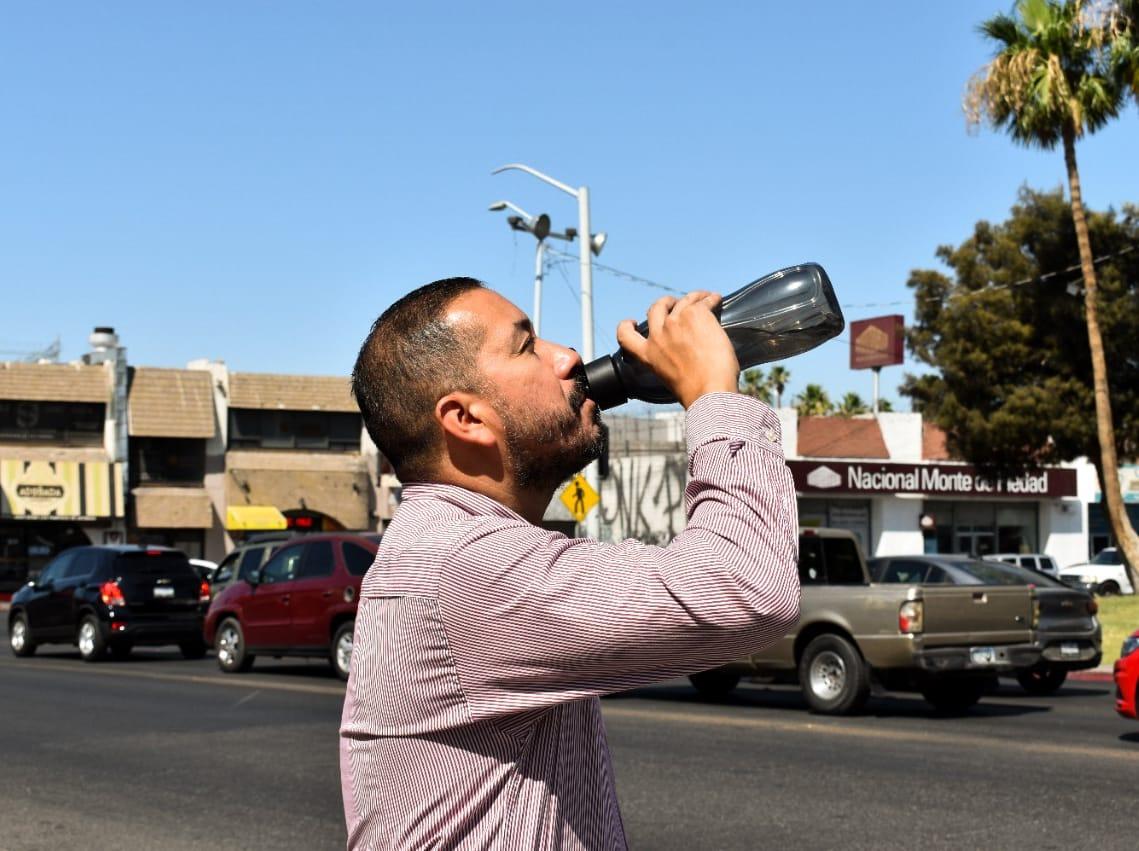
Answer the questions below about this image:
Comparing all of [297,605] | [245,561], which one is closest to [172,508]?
[245,561]

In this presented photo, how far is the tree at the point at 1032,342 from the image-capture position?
35.2 metres

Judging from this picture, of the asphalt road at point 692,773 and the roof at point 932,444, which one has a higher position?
the roof at point 932,444

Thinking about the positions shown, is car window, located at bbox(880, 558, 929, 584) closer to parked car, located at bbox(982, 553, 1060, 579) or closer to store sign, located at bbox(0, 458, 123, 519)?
parked car, located at bbox(982, 553, 1060, 579)

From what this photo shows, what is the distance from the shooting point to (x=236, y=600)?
69.7 feet

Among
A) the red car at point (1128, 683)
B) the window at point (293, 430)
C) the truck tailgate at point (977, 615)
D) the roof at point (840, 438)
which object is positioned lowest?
the red car at point (1128, 683)

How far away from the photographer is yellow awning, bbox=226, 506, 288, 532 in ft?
170

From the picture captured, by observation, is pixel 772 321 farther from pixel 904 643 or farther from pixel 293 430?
pixel 293 430

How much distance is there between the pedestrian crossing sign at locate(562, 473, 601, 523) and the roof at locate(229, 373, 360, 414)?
25.7 metres

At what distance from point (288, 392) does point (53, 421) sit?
24.8 feet

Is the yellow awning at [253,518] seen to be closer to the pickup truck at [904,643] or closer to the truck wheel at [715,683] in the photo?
the truck wheel at [715,683]

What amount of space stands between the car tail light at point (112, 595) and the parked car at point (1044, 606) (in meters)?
11.0

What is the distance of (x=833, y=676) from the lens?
15500mm

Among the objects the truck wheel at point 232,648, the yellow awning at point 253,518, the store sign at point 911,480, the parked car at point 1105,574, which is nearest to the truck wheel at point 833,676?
the truck wheel at point 232,648

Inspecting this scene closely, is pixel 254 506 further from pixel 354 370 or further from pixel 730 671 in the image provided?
pixel 354 370
